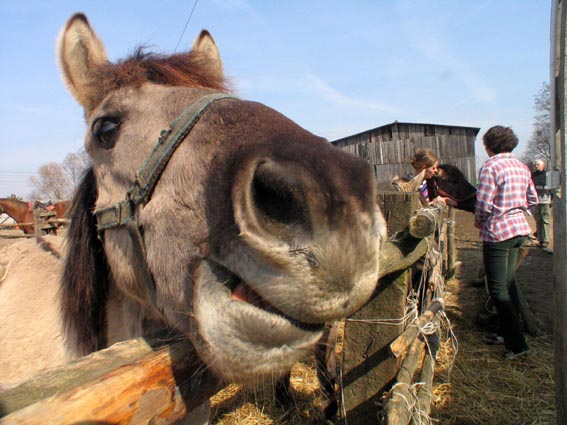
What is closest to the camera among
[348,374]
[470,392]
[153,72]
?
[153,72]

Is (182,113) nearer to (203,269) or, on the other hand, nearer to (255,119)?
(255,119)

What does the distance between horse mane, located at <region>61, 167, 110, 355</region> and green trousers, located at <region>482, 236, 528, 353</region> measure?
4.42 meters

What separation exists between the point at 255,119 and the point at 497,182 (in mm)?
4089

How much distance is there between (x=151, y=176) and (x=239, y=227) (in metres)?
0.72

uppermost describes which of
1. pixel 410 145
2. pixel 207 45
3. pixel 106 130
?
pixel 410 145

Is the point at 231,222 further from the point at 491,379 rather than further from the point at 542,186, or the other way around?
the point at 542,186

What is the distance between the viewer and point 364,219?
115 cm

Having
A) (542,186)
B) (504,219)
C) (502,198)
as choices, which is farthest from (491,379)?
(542,186)

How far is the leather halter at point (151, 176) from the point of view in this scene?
1592 millimetres

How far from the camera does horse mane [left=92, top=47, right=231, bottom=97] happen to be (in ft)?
6.64

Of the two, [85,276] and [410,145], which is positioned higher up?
[410,145]

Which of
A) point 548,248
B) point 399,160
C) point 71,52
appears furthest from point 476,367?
point 399,160

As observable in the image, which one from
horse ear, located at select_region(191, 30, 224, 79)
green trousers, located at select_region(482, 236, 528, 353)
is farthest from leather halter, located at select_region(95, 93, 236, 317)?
green trousers, located at select_region(482, 236, 528, 353)

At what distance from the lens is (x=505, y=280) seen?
4.46 m
